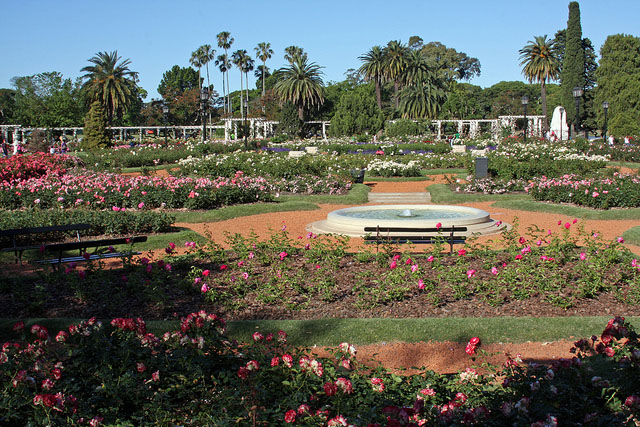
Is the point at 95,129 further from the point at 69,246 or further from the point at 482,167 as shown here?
the point at 69,246

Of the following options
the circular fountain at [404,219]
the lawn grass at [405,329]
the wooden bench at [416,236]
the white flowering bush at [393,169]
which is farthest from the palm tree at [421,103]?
the lawn grass at [405,329]

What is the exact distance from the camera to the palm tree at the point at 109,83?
54.7 metres

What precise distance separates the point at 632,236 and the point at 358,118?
37421 millimetres

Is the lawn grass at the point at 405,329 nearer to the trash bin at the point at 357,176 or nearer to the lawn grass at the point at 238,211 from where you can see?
the lawn grass at the point at 238,211

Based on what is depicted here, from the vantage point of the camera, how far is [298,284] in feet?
22.6

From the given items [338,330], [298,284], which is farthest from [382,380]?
[298,284]

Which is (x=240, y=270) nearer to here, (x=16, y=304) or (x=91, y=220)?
(x=16, y=304)

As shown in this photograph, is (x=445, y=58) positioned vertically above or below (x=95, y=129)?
above

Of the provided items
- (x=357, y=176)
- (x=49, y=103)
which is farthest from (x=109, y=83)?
(x=357, y=176)

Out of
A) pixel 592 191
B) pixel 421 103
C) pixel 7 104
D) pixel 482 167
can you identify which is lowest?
pixel 592 191

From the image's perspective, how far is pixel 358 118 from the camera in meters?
47.2

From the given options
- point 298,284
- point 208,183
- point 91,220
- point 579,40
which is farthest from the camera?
point 579,40

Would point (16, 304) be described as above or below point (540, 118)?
below

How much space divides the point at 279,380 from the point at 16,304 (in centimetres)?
410
